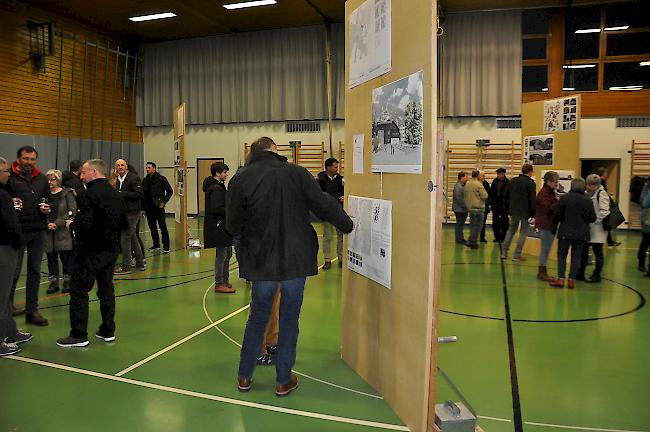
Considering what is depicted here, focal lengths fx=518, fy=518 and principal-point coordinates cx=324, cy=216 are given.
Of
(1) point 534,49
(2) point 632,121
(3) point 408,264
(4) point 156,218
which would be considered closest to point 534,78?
(1) point 534,49

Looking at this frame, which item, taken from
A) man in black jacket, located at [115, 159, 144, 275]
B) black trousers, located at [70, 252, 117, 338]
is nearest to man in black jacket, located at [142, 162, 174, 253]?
man in black jacket, located at [115, 159, 144, 275]

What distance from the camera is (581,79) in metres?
14.4

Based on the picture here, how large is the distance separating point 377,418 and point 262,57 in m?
15.1

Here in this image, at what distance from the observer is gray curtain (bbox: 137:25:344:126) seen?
1631 centimetres

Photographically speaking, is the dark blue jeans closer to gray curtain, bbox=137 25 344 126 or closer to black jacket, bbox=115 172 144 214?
black jacket, bbox=115 172 144 214

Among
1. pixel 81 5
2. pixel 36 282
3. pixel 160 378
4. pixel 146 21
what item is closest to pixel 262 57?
pixel 146 21

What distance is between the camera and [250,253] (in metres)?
3.43

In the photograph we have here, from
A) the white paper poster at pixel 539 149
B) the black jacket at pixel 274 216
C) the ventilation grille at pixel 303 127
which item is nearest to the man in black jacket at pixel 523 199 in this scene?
the white paper poster at pixel 539 149

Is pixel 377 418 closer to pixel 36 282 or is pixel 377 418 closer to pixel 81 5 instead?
pixel 36 282

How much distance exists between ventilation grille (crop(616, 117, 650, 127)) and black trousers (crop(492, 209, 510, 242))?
5.63 meters

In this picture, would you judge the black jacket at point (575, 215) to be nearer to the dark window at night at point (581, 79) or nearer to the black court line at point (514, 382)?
the black court line at point (514, 382)

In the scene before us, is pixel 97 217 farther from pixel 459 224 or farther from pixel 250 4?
pixel 250 4

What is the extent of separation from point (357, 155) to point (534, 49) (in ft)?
42.4

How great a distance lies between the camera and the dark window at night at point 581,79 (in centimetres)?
1424
